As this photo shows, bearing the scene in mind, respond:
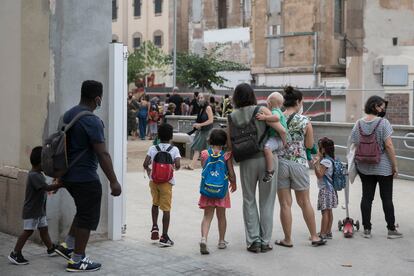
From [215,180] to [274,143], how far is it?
0.77 metres

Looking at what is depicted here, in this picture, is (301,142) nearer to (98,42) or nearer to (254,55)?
(98,42)

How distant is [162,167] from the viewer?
7.70m

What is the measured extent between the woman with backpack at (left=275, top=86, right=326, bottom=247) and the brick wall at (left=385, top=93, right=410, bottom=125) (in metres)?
12.7

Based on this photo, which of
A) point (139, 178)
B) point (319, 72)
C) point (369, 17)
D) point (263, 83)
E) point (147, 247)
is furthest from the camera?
point (263, 83)

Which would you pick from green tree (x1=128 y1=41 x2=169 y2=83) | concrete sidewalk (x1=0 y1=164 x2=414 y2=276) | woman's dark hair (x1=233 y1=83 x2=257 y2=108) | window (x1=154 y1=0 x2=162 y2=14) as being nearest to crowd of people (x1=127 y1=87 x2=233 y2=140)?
concrete sidewalk (x1=0 y1=164 x2=414 y2=276)

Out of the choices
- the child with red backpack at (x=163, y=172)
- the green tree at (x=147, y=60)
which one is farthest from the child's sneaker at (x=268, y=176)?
the green tree at (x=147, y=60)

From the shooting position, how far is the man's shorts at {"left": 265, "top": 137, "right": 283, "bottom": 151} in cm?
746

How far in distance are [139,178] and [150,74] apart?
1546 inches

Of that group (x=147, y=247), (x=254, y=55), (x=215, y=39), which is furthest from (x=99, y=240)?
(x=215, y=39)

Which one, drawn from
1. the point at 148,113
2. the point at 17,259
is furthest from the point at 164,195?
the point at 148,113

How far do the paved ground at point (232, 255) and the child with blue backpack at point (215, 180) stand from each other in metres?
0.36

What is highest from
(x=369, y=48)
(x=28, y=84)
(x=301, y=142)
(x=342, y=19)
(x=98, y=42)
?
(x=342, y=19)

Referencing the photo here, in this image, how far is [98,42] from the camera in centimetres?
776

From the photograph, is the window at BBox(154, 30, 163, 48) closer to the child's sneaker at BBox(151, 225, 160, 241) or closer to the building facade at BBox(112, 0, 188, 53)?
the building facade at BBox(112, 0, 188, 53)
